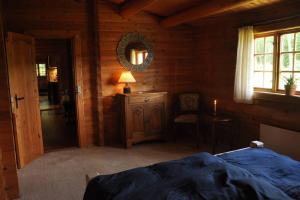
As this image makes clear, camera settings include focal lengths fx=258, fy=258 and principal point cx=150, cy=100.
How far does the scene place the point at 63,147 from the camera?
472 cm

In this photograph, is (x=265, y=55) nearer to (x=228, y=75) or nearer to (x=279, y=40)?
(x=279, y=40)

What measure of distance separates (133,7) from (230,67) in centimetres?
190

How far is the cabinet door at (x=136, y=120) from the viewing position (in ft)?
15.0

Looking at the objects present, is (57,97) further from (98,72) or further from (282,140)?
(282,140)

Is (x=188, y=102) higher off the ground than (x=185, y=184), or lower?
higher

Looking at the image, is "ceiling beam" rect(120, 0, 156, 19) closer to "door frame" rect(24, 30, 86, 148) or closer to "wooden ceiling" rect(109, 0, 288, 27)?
"wooden ceiling" rect(109, 0, 288, 27)

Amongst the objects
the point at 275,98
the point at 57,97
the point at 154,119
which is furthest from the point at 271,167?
the point at 57,97

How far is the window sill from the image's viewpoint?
3336 millimetres

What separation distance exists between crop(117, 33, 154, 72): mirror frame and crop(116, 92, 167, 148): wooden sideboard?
0.59 metres

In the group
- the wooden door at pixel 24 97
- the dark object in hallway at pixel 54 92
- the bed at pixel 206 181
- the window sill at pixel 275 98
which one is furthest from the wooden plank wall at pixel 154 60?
the dark object in hallway at pixel 54 92

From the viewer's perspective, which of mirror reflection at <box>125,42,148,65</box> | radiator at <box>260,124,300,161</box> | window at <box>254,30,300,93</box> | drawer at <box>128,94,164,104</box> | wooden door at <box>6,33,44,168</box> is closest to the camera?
radiator at <box>260,124,300,161</box>

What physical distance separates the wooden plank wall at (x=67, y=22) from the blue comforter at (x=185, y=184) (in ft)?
9.40

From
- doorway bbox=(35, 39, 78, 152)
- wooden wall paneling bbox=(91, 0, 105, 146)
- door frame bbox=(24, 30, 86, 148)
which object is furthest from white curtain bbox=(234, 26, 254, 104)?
doorway bbox=(35, 39, 78, 152)

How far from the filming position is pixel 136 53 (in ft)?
16.1
